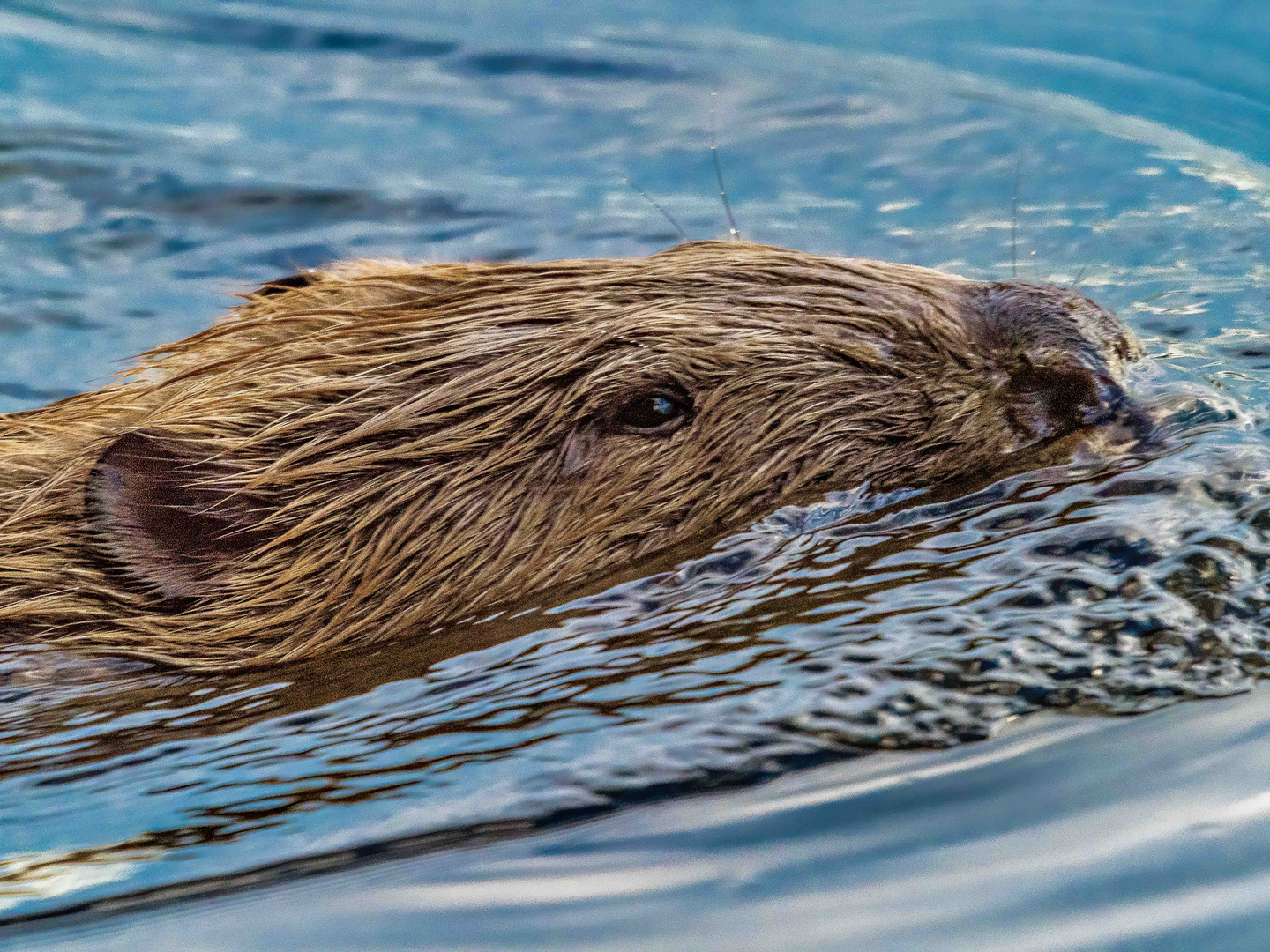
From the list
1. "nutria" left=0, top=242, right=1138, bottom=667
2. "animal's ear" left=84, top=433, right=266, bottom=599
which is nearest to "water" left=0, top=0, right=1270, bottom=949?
"nutria" left=0, top=242, right=1138, bottom=667

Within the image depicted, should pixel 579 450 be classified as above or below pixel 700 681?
above

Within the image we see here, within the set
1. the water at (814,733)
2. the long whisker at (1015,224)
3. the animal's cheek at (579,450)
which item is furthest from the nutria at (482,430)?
the long whisker at (1015,224)

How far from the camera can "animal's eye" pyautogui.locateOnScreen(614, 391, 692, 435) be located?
331cm

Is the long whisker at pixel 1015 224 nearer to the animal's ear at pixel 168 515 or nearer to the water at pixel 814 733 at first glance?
the water at pixel 814 733

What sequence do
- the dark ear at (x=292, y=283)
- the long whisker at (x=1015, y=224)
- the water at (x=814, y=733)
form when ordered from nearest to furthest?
1. the water at (x=814, y=733)
2. the dark ear at (x=292, y=283)
3. the long whisker at (x=1015, y=224)

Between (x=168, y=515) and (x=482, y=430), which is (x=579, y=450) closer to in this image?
(x=482, y=430)

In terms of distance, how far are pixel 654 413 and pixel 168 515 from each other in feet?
3.84

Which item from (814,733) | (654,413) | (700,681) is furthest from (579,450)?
(814,733)

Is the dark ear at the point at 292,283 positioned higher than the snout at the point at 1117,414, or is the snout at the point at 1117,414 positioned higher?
the dark ear at the point at 292,283

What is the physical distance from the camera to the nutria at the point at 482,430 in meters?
3.06

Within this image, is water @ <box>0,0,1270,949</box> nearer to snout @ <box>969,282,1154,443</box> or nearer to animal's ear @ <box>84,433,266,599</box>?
snout @ <box>969,282,1154,443</box>

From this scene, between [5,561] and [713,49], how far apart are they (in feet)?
16.2

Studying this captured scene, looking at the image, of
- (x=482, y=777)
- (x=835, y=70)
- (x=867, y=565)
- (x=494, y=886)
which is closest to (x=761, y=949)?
(x=494, y=886)

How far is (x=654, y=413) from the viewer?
10.9ft
